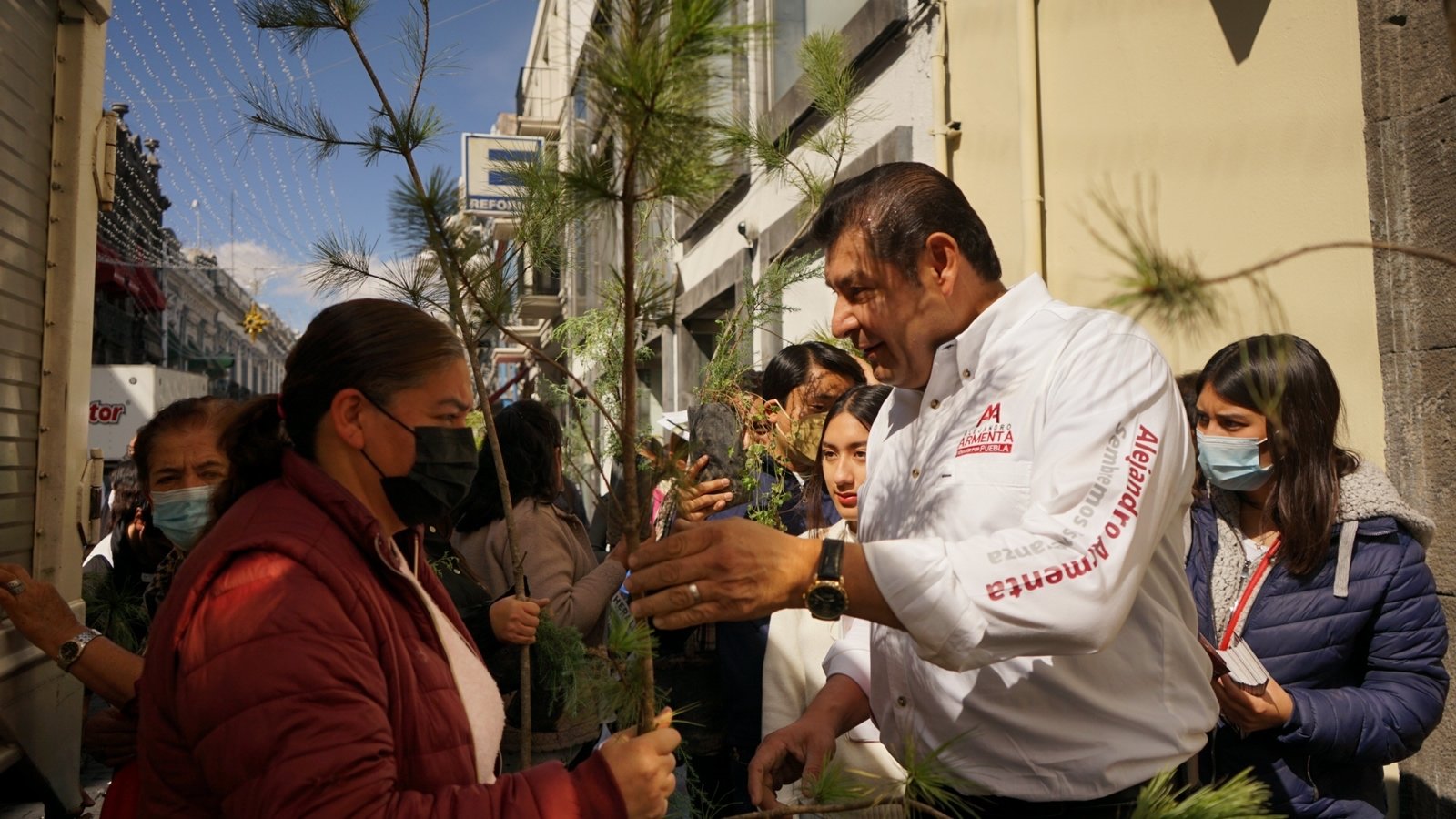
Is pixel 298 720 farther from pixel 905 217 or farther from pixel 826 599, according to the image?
pixel 905 217

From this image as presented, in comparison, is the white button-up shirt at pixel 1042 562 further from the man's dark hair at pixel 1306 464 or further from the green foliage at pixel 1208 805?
the man's dark hair at pixel 1306 464

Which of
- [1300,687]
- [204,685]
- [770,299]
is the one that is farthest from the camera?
[770,299]

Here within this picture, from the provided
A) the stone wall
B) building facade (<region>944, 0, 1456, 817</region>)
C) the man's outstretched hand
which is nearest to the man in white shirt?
the man's outstretched hand

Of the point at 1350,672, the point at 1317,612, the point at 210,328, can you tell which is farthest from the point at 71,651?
the point at 210,328

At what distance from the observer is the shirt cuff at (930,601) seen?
4.25ft

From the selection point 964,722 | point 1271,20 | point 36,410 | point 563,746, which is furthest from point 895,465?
point 36,410

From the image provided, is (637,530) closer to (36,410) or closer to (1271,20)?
(36,410)

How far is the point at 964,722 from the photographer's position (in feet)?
5.62

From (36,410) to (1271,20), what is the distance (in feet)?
14.0

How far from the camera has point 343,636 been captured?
55.7 inches

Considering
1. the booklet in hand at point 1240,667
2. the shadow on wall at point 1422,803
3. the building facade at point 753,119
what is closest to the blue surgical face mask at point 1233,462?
the booklet in hand at point 1240,667

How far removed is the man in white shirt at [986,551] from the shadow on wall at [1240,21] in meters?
2.27

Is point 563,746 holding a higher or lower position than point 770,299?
lower

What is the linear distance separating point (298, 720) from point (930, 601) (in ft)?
2.62
